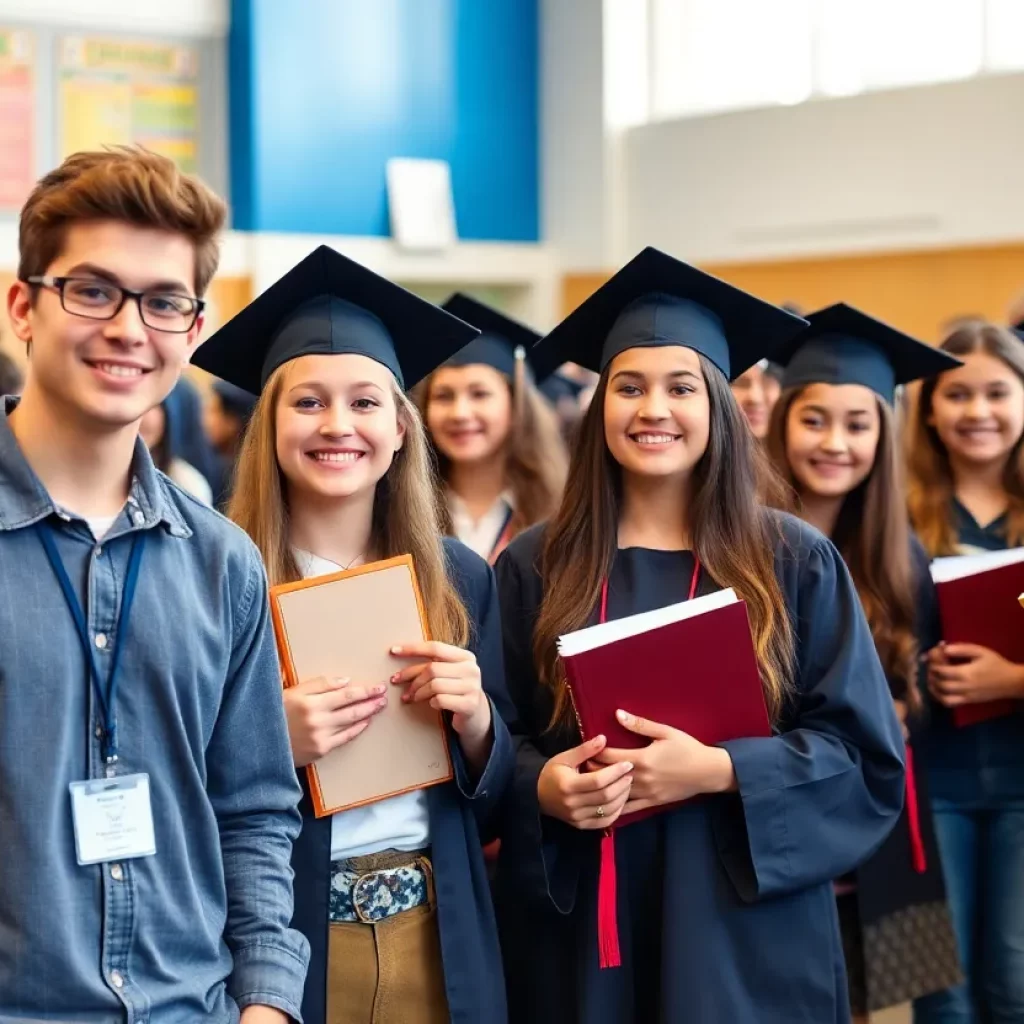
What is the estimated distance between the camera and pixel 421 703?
8.51ft

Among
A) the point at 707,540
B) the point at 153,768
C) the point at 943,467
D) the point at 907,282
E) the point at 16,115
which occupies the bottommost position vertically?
the point at 153,768

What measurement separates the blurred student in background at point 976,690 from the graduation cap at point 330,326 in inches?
57.4

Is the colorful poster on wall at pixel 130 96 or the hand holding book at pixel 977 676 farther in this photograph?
the colorful poster on wall at pixel 130 96

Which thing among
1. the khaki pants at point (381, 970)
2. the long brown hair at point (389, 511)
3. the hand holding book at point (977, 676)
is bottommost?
the khaki pants at point (381, 970)

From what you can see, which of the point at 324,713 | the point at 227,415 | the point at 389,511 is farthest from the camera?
the point at 227,415

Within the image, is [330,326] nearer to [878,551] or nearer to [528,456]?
[878,551]

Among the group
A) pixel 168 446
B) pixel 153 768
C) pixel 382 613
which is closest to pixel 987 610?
pixel 382 613

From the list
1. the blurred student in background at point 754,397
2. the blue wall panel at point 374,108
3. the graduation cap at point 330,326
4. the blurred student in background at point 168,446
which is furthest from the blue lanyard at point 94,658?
the blue wall panel at point 374,108

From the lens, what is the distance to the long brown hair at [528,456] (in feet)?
14.7

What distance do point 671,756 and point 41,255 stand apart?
4.52ft

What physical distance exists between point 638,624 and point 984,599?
3.90 ft

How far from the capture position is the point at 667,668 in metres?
2.63

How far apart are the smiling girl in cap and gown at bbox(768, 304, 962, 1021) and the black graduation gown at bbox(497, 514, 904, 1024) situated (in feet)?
2.01

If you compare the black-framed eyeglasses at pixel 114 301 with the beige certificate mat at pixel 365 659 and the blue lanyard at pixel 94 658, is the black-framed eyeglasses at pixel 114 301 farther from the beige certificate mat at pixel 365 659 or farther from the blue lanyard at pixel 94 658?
the beige certificate mat at pixel 365 659
